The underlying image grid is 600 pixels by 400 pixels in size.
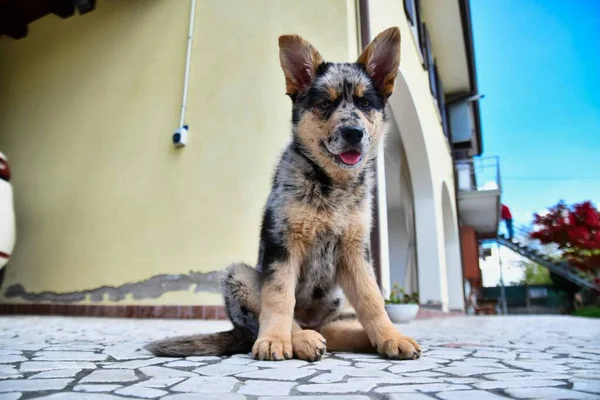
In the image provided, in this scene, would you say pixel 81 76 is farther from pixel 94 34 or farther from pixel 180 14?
pixel 180 14

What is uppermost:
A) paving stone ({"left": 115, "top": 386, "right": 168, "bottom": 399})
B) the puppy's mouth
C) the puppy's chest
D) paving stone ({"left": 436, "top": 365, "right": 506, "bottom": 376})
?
the puppy's mouth

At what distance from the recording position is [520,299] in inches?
1122

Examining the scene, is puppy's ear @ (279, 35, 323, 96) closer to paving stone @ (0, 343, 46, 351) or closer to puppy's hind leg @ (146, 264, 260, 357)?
puppy's hind leg @ (146, 264, 260, 357)

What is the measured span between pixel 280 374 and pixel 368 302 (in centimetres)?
74

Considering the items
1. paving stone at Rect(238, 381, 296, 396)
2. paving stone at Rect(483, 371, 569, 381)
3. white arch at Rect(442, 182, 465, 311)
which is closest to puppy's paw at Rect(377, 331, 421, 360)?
paving stone at Rect(483, 371, 569, 381)

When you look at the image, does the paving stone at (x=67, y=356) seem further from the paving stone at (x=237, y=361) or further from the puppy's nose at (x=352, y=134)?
the puppy's nose at (x=352, y=134)

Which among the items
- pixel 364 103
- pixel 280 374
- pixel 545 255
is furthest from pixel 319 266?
pixel 545 255

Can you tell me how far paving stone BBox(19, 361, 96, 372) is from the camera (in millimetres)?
1639

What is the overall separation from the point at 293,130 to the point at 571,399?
1817 mm

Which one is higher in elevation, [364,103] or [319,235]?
[364,103]

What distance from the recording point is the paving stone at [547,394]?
3.89 ft

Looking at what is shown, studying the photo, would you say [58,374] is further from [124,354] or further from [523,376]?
[523,376]

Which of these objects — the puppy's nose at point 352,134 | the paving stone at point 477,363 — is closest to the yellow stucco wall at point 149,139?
the puppy's nose at point 352,134

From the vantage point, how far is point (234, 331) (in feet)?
7.38
